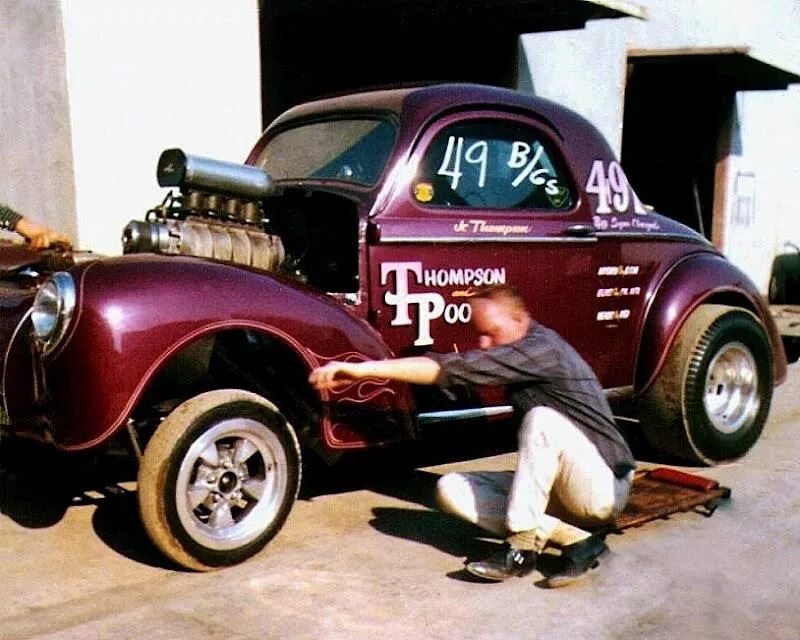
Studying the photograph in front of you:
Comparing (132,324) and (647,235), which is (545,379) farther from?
(647,235)

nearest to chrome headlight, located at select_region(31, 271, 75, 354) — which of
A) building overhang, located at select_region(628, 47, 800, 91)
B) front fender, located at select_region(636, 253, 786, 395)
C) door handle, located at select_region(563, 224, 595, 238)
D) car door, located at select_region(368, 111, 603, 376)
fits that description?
car door, located at select_region(368, 111, 603, 376)

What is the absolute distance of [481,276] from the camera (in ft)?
15.0

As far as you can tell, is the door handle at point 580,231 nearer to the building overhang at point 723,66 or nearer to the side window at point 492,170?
the side window at point 492,170

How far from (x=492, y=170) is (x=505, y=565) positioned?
2.03m

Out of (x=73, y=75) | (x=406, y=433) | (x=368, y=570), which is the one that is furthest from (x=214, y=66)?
(x=368, y=570)

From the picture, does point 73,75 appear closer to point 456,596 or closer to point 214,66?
point 214,66

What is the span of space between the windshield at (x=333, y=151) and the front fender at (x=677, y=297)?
69.1 inches

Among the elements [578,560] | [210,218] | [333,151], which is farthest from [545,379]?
[333,151]

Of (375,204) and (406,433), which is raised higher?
(375,204)

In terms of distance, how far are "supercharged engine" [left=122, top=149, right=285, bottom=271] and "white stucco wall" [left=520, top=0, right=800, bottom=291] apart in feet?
21.0

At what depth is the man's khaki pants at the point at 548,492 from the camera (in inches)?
145

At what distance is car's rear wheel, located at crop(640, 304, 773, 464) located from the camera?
528cm

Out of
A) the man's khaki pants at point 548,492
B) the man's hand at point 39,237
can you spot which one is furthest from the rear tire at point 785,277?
the man's hand at point 39,237

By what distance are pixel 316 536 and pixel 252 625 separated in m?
0.92
